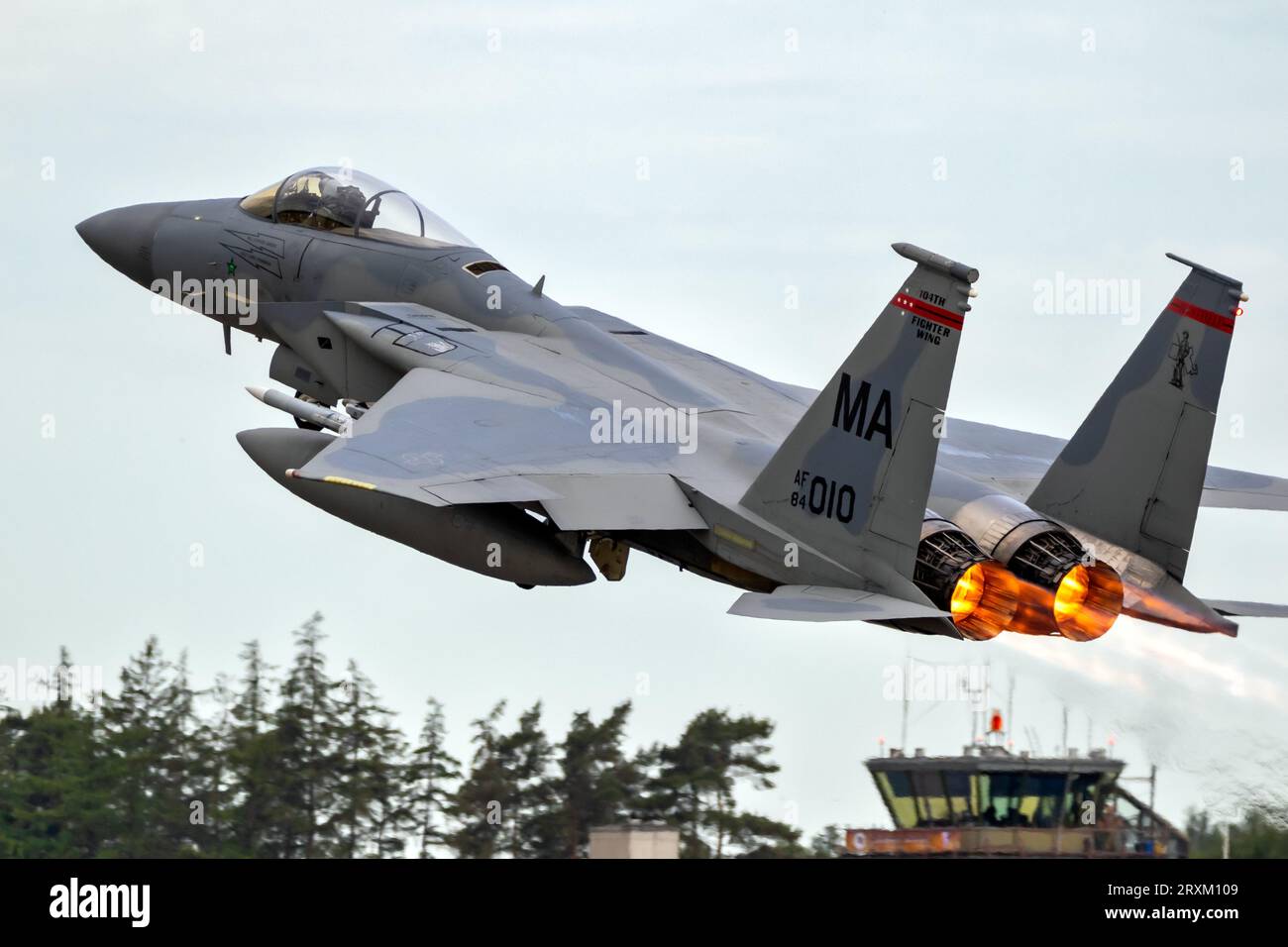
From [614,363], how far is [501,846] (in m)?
4.24

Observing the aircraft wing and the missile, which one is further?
the missile

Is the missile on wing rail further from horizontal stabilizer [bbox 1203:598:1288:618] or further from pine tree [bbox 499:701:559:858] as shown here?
horizontal stabilizer [bbox 1203:598:1288:618]

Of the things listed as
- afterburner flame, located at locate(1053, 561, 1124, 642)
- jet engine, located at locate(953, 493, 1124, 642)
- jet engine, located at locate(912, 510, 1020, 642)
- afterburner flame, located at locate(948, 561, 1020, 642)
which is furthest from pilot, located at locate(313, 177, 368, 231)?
afterburner flame, located at locate(1053, 561, 1124, 642)

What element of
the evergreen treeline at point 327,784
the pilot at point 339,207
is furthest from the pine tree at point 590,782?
the pilot at point 339,207

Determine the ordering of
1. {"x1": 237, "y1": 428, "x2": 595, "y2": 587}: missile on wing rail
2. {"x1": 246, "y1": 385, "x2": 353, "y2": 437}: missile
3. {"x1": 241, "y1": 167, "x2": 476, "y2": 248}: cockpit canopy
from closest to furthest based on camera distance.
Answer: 1. {"x1": 237, "y1": 428, "x2": 595, "y2": 587}: missile on wing rail
2. {"x1": 246, "y1": 385, "x2": 353, "y2": 437}: missile
3. {"x1": 241, "y1": 167, "x2": 476, "y2": 248}: cockpit canopy

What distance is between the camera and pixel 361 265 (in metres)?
18.7

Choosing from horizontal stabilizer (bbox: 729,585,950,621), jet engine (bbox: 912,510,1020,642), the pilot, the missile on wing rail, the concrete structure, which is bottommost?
the concrete structure

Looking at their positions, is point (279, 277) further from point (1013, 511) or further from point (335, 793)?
point (1013, 511)

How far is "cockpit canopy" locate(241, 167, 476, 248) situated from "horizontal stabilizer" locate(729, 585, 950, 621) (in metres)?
6.23

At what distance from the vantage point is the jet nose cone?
20.0 meters

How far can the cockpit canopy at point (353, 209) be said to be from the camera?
19.1 meters

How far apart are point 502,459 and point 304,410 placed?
2022 mm
